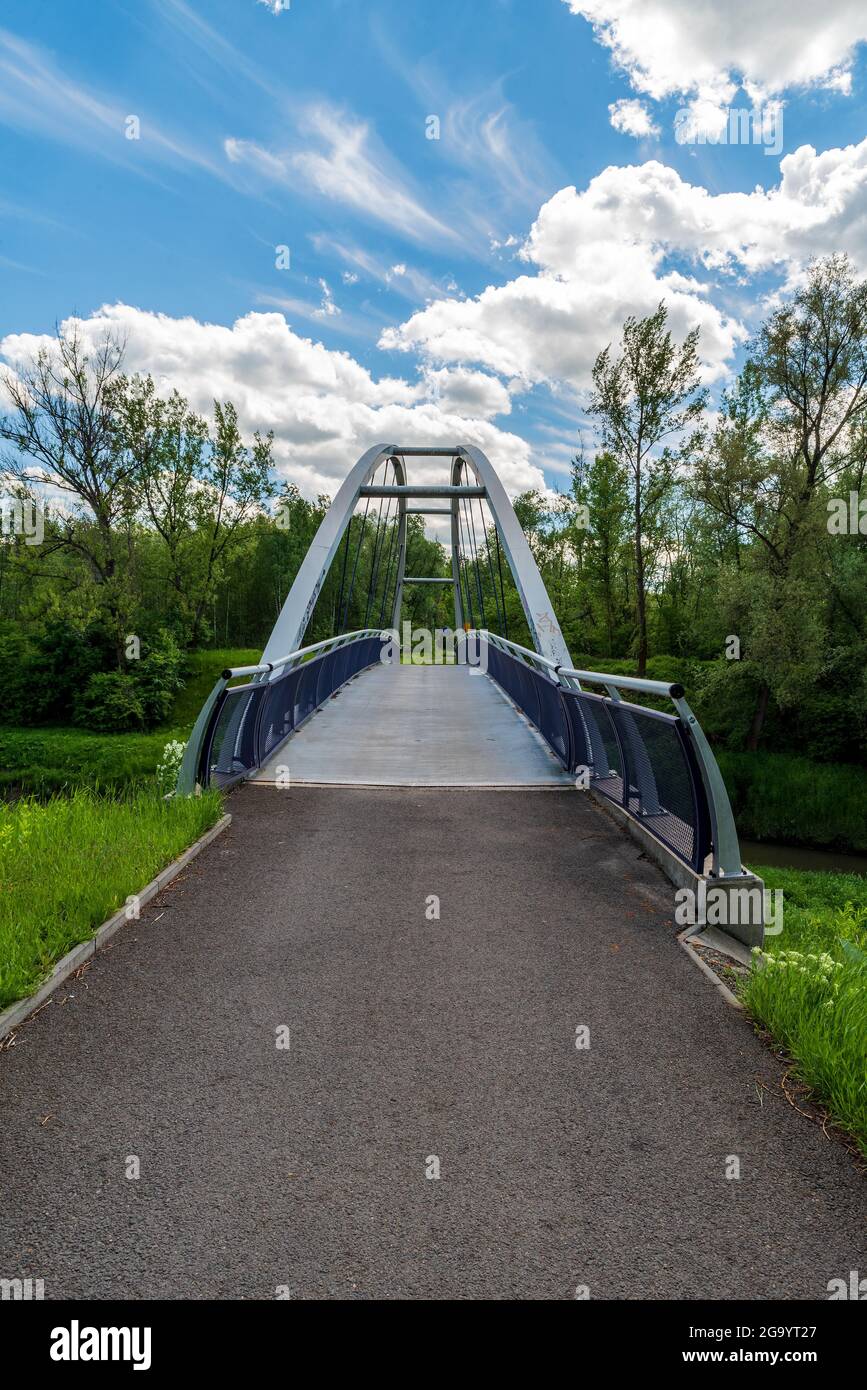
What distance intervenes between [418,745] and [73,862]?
248 inches

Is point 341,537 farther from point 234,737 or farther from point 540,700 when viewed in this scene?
point 234,737

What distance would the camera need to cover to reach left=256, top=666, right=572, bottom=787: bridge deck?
8773 mm

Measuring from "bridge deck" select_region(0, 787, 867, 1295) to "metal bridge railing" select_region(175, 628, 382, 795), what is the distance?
2.30 meters

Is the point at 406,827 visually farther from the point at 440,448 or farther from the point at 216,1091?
the point at 440,448

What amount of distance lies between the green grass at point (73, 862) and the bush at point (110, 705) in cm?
2453

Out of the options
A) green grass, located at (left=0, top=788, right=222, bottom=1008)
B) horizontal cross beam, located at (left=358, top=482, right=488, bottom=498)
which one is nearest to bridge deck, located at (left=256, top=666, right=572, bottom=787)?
green grass, located at (left=0, top=788, right=222, bottom=1008)

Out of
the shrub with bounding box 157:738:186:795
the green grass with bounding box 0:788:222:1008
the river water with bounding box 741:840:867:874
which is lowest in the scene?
the river water with bounding box 741:840:867:874

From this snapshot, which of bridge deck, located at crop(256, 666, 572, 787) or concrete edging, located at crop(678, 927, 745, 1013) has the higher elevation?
bridge deck, located at crop(256, 666, 572, 787)

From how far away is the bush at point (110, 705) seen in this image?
99.9ft

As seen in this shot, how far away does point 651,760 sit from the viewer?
6055 millimetres

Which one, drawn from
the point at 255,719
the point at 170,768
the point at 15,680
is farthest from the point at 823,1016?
the point at 15,680

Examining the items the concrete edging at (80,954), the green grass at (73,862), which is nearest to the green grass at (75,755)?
the green grass at (73,862)

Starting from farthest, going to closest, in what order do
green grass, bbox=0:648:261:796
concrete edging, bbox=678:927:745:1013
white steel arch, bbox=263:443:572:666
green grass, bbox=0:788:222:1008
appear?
green grass, bbox=0:648:261:796 < white steel arch, bbox=263:443:572:666 < green grass, bbox=0:788:222:1008 < concrete edging, bbox=678:927:745:1013

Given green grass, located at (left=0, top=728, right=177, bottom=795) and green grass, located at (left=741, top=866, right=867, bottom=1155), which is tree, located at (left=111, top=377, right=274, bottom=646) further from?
green grass, located at (left=741, top=866, right=867, bottom=1155)
